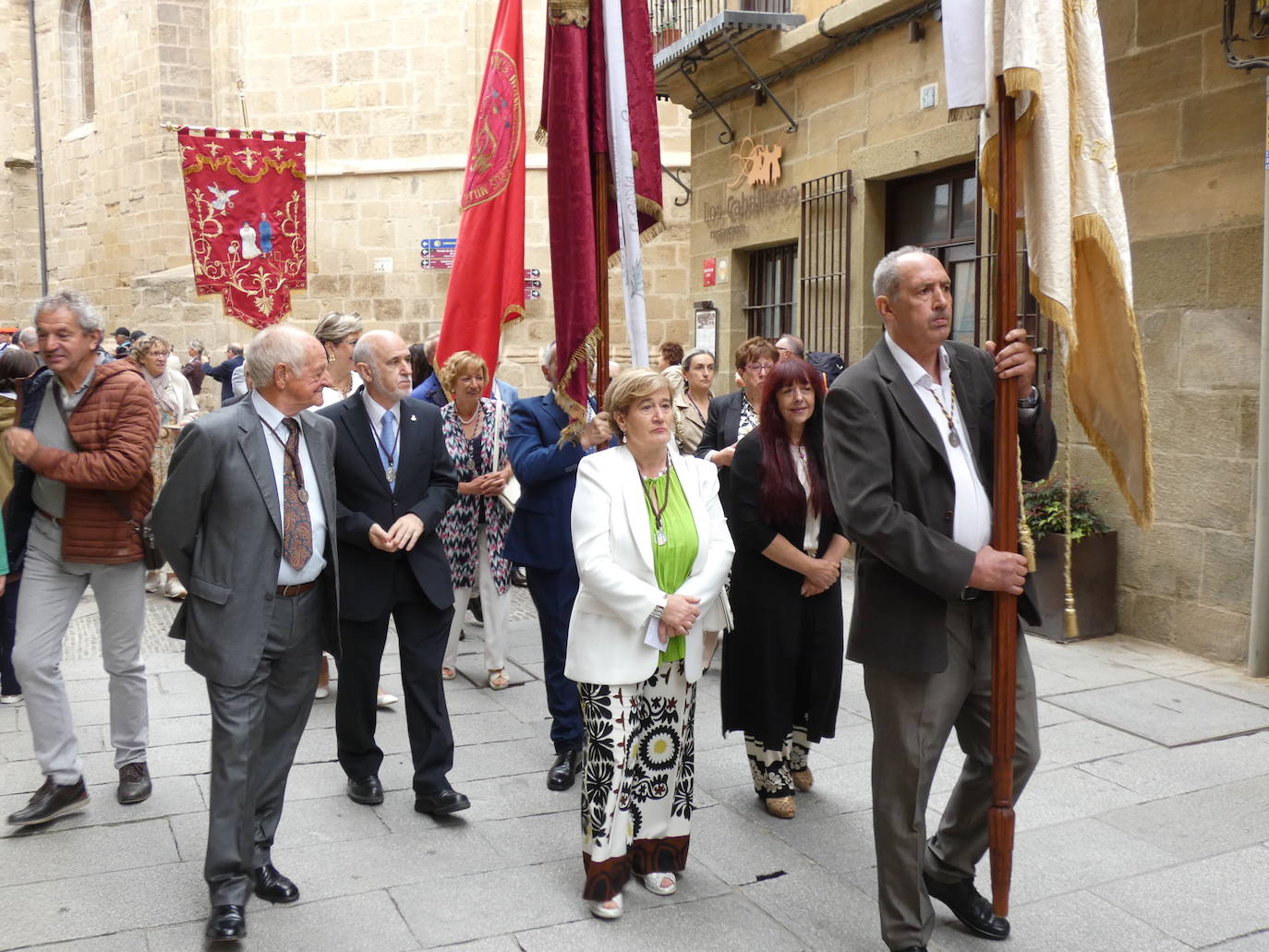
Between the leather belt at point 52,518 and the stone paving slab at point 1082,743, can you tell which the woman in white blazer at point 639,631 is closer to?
the stone paving slab at point 1082,743

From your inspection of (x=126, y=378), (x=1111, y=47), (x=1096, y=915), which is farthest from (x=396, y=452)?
(x=1111, y=47)

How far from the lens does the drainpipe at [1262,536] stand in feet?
20.0

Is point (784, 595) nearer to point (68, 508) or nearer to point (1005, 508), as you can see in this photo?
point (1005, 508)

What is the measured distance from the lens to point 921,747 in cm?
328

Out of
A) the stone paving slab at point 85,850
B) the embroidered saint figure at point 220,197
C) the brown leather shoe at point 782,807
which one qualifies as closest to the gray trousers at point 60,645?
the stone paving slab at point 85,850

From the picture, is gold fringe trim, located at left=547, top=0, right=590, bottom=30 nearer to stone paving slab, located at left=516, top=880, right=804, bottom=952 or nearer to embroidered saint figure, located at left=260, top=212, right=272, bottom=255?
stone paving slab, located at left=516, top=880, right=804, bottom=952

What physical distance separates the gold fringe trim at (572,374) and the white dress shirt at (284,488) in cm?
103

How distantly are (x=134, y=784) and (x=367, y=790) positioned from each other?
0.96 meters

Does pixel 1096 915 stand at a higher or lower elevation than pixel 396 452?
lower

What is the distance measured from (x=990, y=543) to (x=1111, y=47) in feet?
16.7

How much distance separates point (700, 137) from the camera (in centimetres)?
1221

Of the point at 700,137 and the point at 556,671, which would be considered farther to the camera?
the point at 700,137

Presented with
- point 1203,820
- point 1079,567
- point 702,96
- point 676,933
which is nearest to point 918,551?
point 676,933

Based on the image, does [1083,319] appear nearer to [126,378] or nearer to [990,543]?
[990,543]
